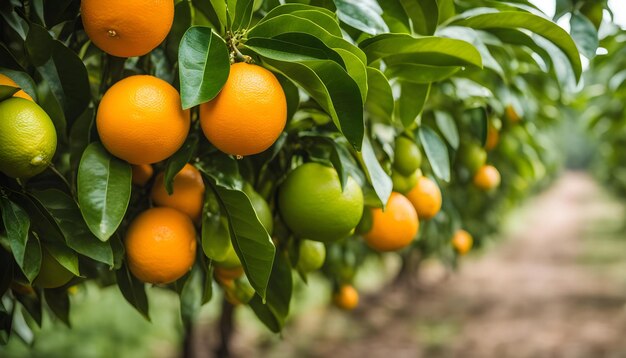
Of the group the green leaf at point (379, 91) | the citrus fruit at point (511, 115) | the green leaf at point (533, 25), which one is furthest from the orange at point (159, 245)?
the citrus fruit at point (511, 115)

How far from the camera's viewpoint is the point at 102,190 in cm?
63

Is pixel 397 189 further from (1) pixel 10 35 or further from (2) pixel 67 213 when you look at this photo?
(1) pixel 10 35

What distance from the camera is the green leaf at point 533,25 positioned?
82 centimetres

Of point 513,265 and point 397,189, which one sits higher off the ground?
point 397,189

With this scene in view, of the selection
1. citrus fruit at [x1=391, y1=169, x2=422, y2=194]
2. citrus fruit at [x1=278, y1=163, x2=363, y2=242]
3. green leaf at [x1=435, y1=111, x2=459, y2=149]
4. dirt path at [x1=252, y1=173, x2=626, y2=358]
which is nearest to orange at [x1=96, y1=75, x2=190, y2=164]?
citrus fruit at [x1=278, y1=163, x2=363, y2=242]

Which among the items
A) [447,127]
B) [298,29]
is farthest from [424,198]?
[298,29]

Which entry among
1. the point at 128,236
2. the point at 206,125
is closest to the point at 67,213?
the point at 128,236

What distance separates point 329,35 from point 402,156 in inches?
14.5

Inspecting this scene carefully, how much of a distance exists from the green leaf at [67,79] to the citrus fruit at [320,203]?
32 cm

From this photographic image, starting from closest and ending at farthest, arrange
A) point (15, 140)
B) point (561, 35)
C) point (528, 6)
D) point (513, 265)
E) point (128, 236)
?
point (15, 140) → point (128, 236) → point (561, 35) → point (528, 6) → point (513, 265)

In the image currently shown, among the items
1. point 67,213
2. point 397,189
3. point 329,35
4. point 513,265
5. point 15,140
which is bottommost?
point 513,265

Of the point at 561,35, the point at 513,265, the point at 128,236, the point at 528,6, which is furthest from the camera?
the point at 513,265

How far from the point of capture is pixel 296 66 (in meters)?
0.63

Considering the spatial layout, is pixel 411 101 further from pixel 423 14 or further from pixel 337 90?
pixel 337 90
